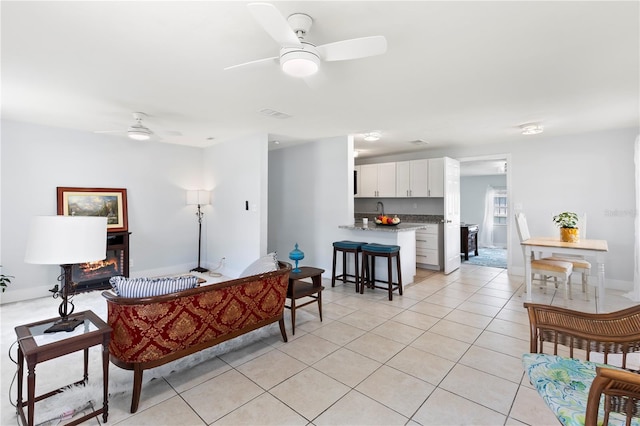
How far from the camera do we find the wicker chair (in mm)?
1063

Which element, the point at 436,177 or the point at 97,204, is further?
the point at 436,177

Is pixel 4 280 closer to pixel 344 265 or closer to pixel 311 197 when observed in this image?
pixel 311 197

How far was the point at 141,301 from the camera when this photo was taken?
6.11 ft

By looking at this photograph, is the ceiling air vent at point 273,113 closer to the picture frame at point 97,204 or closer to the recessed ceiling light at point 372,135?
the recessed ceiling light at point 372,135

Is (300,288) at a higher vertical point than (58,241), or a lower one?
lower

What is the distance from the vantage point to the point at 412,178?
6.14 metres

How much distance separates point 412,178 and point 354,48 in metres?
4.68

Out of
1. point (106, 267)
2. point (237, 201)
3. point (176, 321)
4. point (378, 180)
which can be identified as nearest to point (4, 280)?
point (106, 267)

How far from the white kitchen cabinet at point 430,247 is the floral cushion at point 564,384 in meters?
4.36

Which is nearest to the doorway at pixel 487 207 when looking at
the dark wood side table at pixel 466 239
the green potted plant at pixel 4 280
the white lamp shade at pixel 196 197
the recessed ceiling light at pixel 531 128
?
the dark wood side table at pixel 466 239

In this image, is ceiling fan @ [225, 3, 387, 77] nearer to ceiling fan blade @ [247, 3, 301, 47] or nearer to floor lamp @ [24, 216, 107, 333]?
ceiling fan blade @ [247, 3, 301, 47]

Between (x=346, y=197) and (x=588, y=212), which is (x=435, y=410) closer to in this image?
(x=346, y=197)

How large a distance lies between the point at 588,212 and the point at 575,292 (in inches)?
53.0

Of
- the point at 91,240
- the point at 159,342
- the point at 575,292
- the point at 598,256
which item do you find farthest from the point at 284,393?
the point at 575,292
